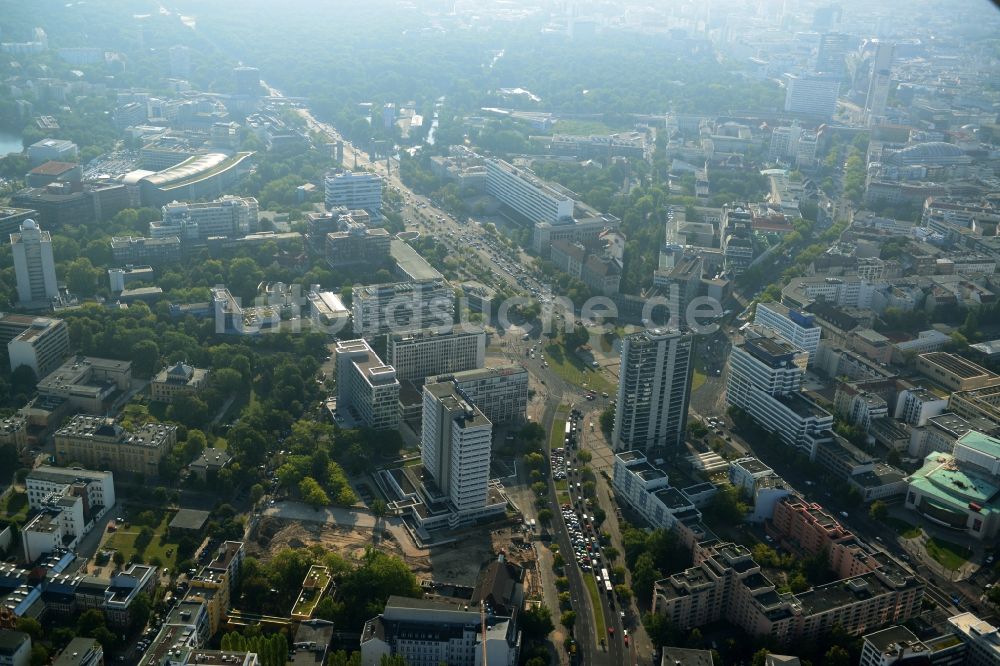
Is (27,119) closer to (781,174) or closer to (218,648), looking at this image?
(781,174)

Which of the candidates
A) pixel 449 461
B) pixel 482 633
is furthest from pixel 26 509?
pixel 482 633

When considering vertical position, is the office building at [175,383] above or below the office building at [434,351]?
below

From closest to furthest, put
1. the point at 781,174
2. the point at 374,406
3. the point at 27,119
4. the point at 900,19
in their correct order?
the point at 374,406
the point at 781,174
the point at 27,119
the point at 900,19

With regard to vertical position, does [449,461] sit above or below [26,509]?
above

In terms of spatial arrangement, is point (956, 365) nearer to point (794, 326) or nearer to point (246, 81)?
point (794, 326)

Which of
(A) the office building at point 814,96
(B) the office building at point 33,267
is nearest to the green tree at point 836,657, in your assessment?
(B) the office building at point 33,267

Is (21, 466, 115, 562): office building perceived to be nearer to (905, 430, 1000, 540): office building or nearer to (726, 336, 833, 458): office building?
(726, 336, 833, 458): office building

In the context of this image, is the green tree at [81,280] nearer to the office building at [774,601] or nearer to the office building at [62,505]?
the office building at [62,505]

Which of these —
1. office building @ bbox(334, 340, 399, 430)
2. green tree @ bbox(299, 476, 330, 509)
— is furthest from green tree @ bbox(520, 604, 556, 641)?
office building @ bbox(334, 340, 399, 430)
